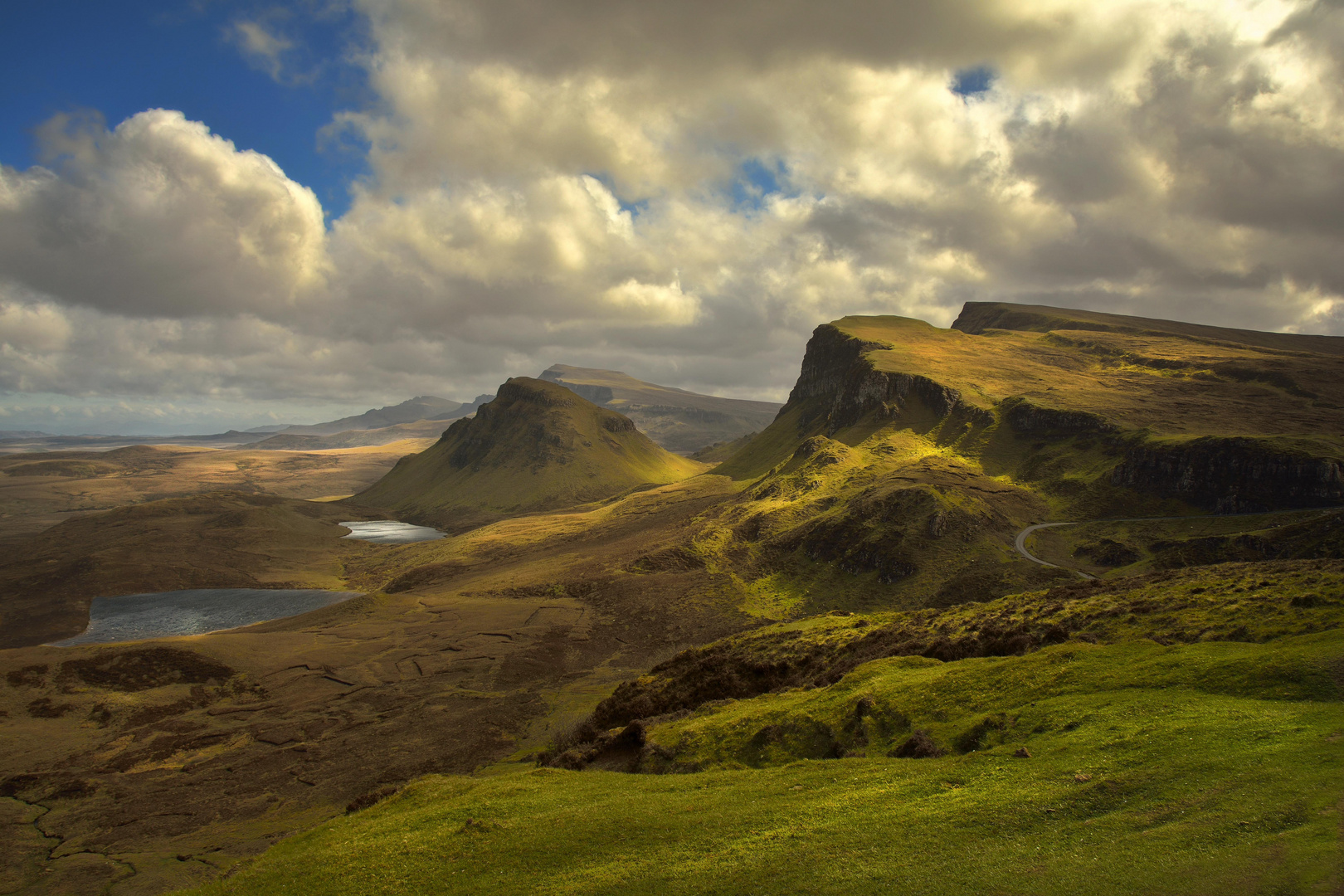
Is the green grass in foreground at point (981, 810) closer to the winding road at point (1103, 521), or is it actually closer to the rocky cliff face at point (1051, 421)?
the winding road at point (1103, 521)

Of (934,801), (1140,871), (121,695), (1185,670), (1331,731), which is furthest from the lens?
(121,695)

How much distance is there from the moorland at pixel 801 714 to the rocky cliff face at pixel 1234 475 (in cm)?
57

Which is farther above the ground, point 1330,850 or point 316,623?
point 1330,850

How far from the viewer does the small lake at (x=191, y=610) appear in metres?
162

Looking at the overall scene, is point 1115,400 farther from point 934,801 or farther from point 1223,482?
point 934,801

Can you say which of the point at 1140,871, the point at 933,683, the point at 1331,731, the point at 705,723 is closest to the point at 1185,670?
the point at 1331,731

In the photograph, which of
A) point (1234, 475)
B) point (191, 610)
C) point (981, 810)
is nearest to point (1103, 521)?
point (1234, 475)

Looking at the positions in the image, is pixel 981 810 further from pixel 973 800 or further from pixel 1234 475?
pixel 1234 475

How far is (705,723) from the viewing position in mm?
53594

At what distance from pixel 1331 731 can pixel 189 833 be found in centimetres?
8556

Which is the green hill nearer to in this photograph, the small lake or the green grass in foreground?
the green grass in foreground

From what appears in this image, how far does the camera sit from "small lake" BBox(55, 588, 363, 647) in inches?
6358

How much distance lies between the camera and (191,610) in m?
179

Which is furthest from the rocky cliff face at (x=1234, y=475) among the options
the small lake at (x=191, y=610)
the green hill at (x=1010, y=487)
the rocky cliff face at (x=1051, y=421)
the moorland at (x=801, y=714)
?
the small lake at (x=191, y=610)
